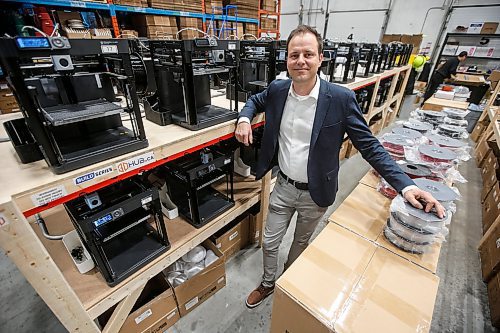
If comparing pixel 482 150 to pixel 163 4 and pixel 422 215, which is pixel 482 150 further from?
pixel 163 4

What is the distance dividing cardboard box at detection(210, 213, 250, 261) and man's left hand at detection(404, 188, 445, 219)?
1172mm

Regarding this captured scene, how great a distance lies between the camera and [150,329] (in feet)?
4.35

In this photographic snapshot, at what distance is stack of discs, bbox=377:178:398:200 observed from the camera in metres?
1.42

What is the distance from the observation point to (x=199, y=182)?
4.72 ft

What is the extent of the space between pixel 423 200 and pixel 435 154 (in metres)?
0.67

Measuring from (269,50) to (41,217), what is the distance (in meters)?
1.75

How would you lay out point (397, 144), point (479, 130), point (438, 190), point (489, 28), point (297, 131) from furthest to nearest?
point (489, 28), point (479, 130), point (397, 144), point (297, 131), point (438, 190)

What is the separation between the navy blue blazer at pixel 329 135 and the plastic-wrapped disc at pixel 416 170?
1.17 ft

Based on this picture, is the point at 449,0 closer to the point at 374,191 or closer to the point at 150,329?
the point at 374,191

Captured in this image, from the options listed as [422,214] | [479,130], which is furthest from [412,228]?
[479,130]

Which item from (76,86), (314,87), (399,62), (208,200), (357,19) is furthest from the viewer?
(357,19)

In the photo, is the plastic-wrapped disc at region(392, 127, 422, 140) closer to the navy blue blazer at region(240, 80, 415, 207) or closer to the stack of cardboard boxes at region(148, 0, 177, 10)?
the navy blue blazer at region(240, 80, 415, 207)

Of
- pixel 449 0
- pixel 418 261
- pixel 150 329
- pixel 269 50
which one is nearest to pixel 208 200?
pixel 150 329

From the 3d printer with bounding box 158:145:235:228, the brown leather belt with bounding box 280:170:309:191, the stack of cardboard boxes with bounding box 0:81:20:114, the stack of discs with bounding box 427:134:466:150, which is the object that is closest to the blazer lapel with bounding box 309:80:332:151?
the brown leather belt with bounding box 280:170:309:191
